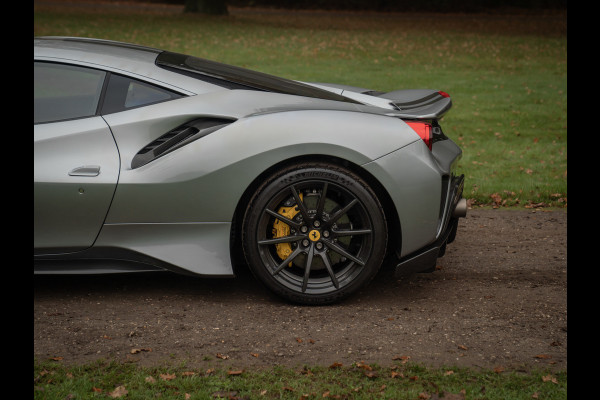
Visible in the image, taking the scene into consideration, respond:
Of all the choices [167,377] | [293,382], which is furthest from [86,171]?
[293,382]

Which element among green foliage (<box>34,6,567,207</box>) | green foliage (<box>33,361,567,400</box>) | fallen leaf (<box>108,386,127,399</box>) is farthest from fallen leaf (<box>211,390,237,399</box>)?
green foliage (<box>34,6,567,207</box>)

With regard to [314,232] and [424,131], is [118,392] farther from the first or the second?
[424,131]

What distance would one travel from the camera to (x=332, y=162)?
424 cm

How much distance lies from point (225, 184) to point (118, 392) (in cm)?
134

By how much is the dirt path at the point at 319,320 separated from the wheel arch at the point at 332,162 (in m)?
0.39

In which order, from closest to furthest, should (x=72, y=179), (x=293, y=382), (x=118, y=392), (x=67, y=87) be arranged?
1. (x=118, y=392)
2. (x=293, y=382)
3. (x=72, y=179)
4. (x=67, y=87)

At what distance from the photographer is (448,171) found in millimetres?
4340

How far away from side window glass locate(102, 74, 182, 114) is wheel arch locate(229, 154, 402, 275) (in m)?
0.69

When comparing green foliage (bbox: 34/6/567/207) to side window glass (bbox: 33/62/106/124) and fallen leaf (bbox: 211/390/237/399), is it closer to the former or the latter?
side window glass (bbox: 33/62/106/124)

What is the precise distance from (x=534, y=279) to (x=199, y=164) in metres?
2.34

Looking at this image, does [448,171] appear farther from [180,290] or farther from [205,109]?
[180,290]

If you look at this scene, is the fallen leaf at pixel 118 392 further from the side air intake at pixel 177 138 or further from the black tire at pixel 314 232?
the side air intake at pixel 177 138

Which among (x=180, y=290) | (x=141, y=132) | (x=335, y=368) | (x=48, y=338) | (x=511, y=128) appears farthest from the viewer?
(x=511, y=128)

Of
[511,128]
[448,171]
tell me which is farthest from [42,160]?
[511,128]
